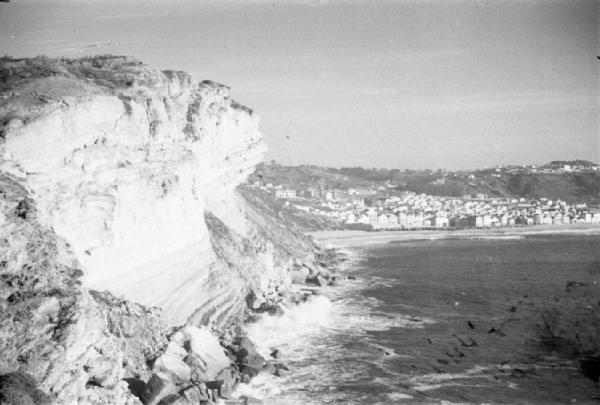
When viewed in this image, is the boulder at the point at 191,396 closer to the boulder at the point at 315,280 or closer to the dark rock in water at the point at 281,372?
the dark rock in water at the point at 281,372

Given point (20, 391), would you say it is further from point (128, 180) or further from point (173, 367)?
point (128, 180)

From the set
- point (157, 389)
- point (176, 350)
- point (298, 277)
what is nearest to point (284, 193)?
point (298, 277)

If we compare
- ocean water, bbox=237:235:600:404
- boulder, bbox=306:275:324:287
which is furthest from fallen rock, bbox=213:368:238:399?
boulder, bbox=306:275:324:287

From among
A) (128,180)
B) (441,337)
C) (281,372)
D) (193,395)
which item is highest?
(128,180)

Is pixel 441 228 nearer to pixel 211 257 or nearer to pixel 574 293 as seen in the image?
pixel 574 293

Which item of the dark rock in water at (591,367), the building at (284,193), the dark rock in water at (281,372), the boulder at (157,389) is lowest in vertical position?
the dark rock in water at (281,372)

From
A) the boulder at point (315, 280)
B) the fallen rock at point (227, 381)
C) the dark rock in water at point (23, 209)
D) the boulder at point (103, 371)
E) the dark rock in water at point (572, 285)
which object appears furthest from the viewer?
the boulder at point (315, 280)

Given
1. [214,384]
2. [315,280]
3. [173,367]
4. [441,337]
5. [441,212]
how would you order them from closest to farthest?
[214,384], [173,367], [441,337], [315,280], [441,212]

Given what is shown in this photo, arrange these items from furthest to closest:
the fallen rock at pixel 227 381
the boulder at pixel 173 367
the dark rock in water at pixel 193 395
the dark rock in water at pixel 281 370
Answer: the dark rock in water at pixel 281 370 → the boulder at pixel 173 367 → the fallen rock at pixel 227 381 → the dark rock in water at pixel 193 395

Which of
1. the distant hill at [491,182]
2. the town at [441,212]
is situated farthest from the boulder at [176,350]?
the distant hill at [491,182]
